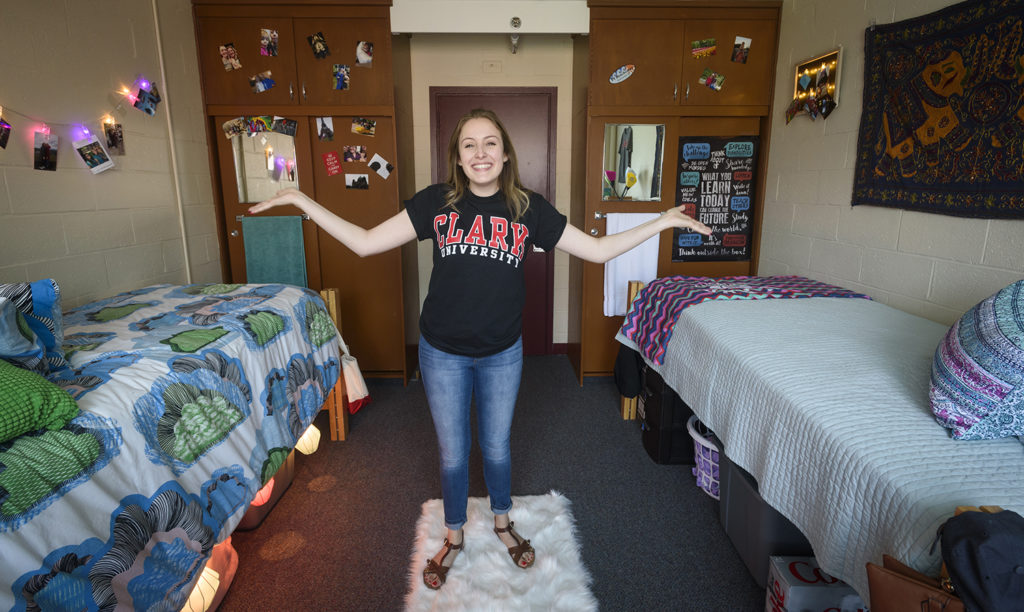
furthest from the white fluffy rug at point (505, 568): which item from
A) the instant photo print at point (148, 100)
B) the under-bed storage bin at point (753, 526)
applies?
the instant photo print at point (148, 100)

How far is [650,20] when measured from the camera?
3092mm

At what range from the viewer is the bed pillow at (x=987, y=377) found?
1045 mm

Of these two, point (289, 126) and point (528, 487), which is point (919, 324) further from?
point (289, 126)

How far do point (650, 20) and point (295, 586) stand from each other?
129 inches

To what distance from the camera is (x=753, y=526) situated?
5.52ft

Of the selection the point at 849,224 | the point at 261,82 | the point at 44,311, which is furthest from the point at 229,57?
the point at 849,224

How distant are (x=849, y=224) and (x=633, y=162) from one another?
1283 millimetres

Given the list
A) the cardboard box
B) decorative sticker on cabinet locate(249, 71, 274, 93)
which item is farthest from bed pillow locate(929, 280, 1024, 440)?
decorative sticker on cabinet locate(249, 71, 274, 93)

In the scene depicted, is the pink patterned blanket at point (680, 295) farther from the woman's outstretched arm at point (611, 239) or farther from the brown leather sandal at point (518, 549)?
the brown leather sandal at point (518, 549)

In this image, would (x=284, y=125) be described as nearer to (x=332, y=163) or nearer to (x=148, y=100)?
(x=332, y=163)

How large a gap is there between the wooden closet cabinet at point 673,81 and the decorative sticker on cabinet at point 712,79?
0.7 inches

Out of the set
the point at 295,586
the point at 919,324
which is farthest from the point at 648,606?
the point at 919,324

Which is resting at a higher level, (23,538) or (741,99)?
(741,99)

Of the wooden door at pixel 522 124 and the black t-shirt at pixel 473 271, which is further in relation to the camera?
the wooden door at pixel 522 124
